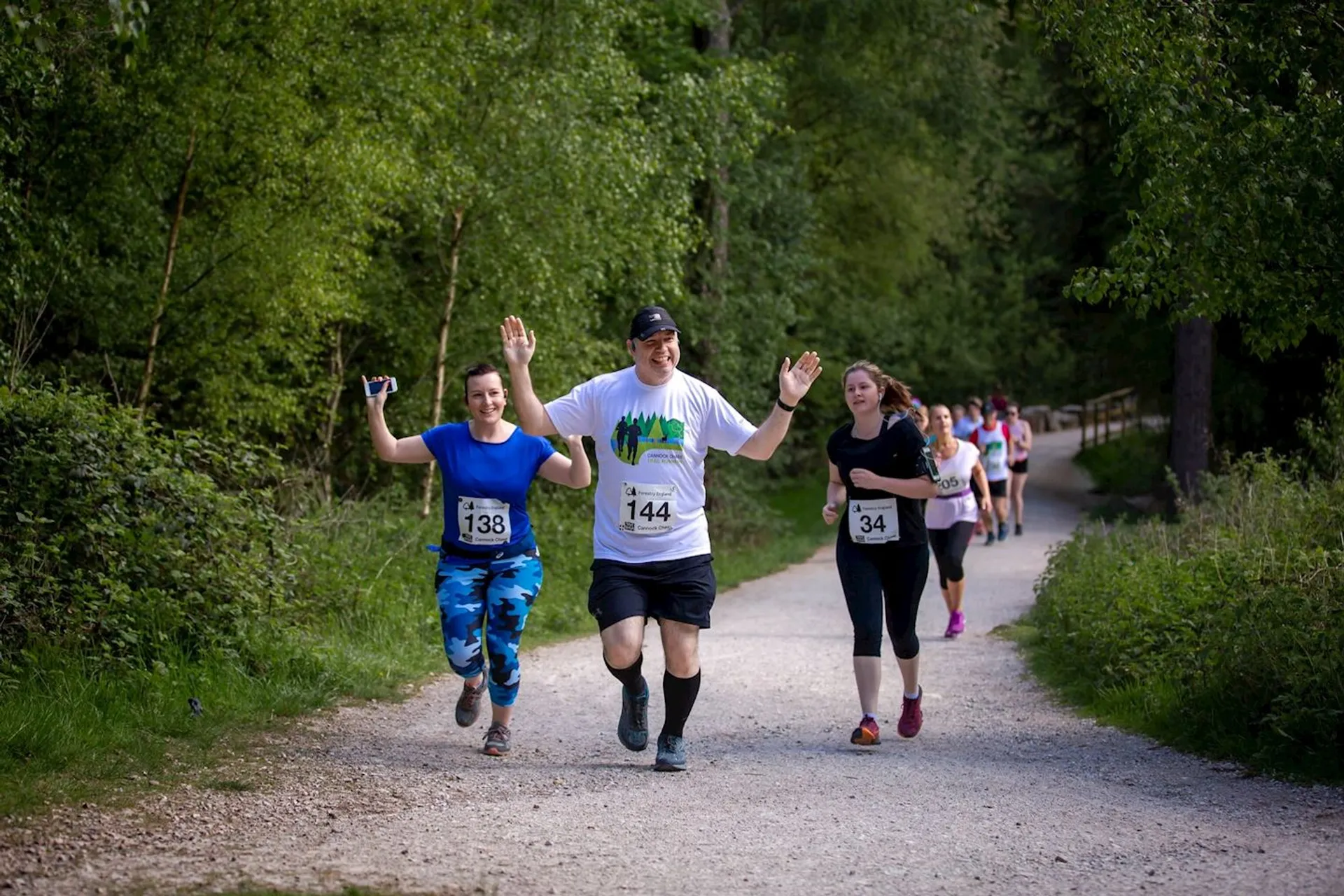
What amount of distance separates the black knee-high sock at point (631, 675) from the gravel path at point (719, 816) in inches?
15.5

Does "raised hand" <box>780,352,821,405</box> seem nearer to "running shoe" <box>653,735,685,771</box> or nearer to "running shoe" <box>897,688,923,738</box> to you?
"running shoe" <box>653,735,685,771</box>

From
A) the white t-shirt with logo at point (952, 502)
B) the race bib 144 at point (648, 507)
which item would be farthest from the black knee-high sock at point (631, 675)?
the white t-shirt with logo at point (952, 502)

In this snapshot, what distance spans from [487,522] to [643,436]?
3.38 ft

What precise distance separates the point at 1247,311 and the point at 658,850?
184 inches

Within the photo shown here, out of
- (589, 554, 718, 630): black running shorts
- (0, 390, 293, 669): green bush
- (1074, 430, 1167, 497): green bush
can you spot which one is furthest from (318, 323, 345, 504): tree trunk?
(1074, 430, 1167, 497): green bush

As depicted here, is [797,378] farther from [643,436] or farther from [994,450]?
[994,450]

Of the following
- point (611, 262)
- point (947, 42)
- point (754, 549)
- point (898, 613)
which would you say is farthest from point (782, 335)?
point (898, 613)

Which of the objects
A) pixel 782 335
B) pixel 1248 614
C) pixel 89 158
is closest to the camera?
pixel 1248 614

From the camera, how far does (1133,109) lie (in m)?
8.65

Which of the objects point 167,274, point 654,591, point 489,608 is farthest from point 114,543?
point 167,274

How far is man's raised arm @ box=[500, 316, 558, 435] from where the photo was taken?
7.36 meters

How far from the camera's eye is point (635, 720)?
26.2 feet

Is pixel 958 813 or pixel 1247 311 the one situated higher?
pixel 1247 311

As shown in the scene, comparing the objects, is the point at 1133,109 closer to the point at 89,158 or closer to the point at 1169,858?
the point at 1169,858
